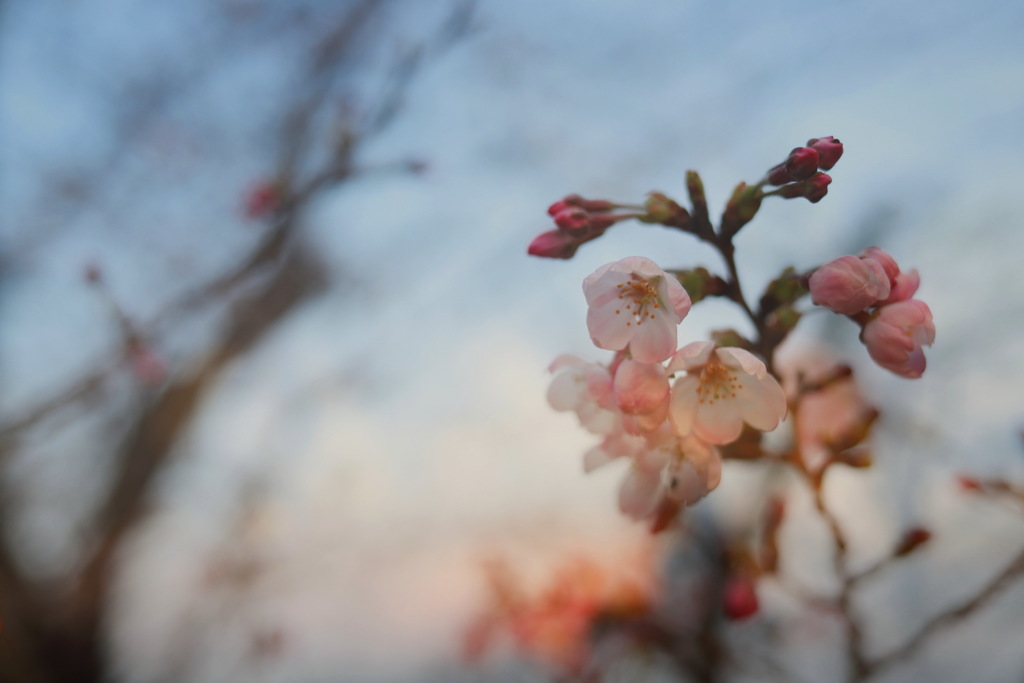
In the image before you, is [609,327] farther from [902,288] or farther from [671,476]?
[902,288]

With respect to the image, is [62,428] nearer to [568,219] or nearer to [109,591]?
[109,591]

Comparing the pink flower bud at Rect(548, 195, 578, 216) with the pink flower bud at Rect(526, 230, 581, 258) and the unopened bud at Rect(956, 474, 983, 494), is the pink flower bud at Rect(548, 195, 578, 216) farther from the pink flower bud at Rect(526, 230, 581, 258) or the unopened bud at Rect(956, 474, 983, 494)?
the unopened bud at Rect(956, 474, 983, 494)

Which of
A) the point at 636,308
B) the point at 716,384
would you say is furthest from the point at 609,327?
the point at 716,384

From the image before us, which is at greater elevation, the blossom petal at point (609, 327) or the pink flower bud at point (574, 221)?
the pink flower bud at point (574, 221)

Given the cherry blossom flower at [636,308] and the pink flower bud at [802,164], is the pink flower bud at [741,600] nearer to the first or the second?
the cherry blossom flower at [636,308]

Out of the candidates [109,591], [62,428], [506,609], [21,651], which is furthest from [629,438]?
[109,591]

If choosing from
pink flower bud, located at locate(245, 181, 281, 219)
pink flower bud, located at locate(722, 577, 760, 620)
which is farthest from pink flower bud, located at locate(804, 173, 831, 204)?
pink flower bud, located at locate(245, 181, 281, 219)

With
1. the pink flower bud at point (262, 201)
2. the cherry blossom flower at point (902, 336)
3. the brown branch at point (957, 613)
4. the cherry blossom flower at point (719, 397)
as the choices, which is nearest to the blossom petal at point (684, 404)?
the cherry blossom flower at point (719, 397)

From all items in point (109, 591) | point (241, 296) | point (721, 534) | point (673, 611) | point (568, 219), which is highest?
point (241, 296)
